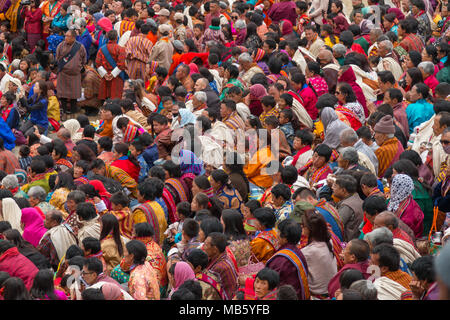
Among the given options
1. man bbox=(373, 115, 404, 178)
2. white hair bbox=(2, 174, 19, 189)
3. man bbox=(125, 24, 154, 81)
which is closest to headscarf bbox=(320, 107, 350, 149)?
man bbox=(373, 115, 404, 178)

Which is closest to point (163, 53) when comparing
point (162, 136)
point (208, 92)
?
point (208, 92)

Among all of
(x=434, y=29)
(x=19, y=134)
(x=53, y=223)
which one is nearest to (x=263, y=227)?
(x=53, y=223)

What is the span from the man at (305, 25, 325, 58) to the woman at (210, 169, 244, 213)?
5530 mm

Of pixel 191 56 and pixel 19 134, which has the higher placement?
pixel 191 56

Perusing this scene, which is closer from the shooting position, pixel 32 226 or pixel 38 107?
pixel 32 226

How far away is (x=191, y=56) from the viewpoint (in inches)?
→ 490

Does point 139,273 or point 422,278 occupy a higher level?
point 422,278

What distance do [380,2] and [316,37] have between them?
11.1 ft

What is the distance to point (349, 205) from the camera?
739cm

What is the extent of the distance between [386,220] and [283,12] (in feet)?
29.9

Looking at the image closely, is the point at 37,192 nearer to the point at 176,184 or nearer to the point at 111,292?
the point at 176,184

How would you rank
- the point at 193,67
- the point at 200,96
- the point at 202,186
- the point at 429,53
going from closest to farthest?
the point at 202,186 → the point at 200,96 → the point at 429,53 → the point at 193,67

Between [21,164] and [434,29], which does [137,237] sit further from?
[434,29]

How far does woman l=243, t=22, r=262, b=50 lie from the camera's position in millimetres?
13266
